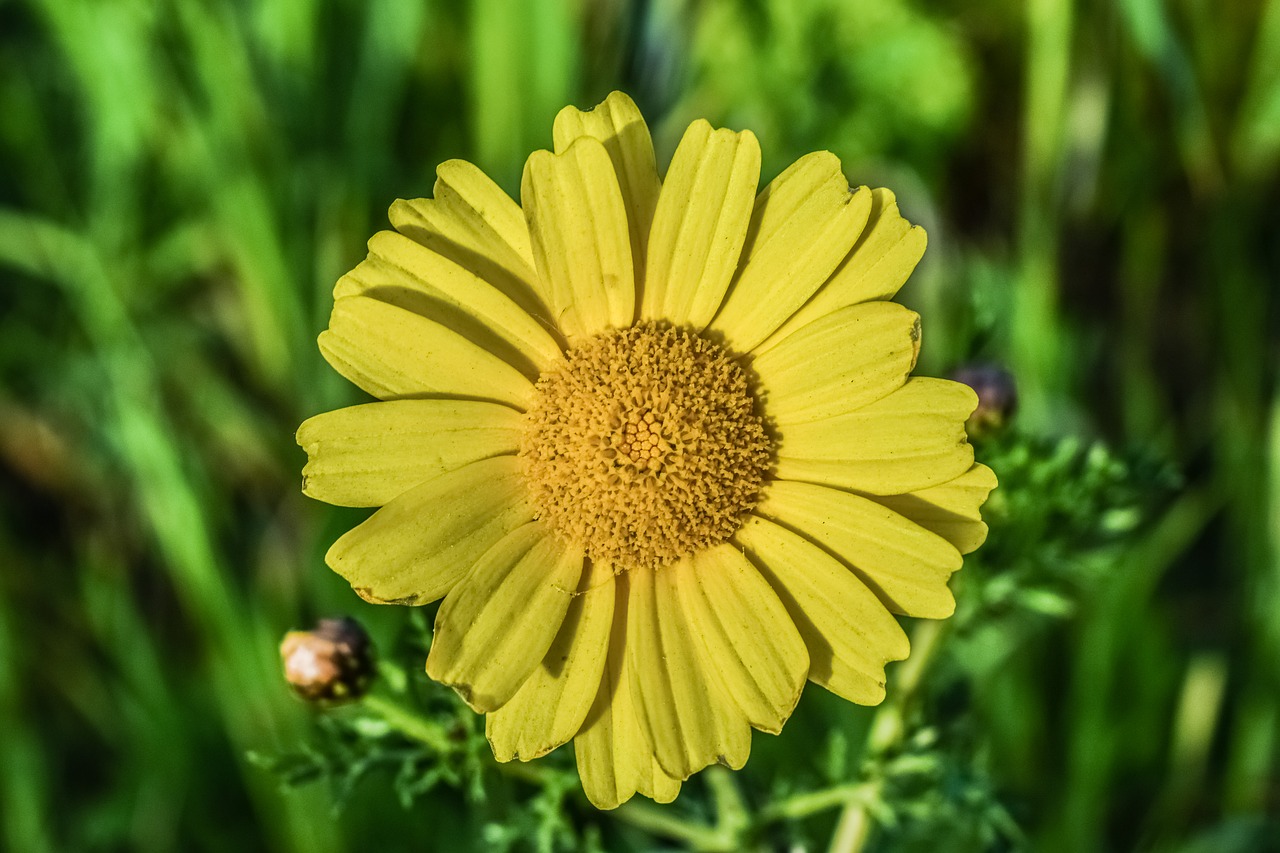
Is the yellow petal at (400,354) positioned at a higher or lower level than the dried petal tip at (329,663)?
higher

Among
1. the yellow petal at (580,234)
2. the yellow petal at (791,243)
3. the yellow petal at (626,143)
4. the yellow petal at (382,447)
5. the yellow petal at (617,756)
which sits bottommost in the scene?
the yellow petal at (617,756)

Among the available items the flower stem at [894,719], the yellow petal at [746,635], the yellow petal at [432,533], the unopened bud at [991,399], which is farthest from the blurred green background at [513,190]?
the yellow petal at [746,635]

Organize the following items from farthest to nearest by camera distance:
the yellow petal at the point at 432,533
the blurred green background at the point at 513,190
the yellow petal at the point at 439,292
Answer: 1. the blurred green background at the point at 513,190
2. the yellow petal at the point at 439,292
3. the yellow petal at the point at 432,533

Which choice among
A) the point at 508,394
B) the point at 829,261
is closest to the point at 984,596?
the point at 829,261

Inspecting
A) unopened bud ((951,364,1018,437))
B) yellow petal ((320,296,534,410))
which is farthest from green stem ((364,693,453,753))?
unopened bud ((951,364,1018,437))

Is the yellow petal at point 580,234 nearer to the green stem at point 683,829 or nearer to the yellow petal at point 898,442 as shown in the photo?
the yellow petal at point 898,442
